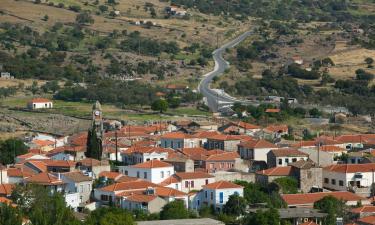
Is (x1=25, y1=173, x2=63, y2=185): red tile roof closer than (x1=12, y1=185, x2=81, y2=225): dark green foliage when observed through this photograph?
No

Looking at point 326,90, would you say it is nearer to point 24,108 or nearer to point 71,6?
point 24,108

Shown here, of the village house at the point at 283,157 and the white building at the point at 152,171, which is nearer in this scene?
the white building at the point at 152,171

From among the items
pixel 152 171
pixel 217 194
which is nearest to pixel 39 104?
pixel 152 171

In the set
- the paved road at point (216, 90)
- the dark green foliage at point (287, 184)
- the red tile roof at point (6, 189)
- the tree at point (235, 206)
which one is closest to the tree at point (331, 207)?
the tree at point (235, 206)

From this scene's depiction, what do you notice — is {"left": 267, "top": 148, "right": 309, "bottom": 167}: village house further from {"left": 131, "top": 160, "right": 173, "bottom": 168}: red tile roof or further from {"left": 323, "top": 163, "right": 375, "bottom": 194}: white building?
{"left": 131, "top": 160, "right": 173, "bottom": 168}: red tile roof

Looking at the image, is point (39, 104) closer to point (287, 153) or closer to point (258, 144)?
point (258, 144)

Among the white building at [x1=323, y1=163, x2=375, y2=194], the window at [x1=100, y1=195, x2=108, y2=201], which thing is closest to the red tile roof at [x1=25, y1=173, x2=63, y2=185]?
the window at [x1=100, y1=195, x2=108, y2=201]

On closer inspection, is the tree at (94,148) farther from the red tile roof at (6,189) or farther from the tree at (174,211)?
the tree at (174,211)
